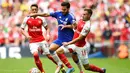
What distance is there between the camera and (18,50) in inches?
1155

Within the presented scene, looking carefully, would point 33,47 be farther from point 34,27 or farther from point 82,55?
point 82,55

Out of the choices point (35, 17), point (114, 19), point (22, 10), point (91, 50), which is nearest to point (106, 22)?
point (114, 19)

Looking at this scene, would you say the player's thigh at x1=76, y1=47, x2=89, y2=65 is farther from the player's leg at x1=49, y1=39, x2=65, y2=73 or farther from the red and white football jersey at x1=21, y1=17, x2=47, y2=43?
the red and white football jersey at x1=21, y1=17, x2=47, y2=43

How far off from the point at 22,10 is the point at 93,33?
4957 mm

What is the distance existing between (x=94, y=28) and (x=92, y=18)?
4.14 feet

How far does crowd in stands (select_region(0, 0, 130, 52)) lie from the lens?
30.3 meters

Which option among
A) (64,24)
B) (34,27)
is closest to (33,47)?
(34,27)

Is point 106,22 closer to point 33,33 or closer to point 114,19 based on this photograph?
point 114,19

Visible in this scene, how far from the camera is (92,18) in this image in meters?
32.3

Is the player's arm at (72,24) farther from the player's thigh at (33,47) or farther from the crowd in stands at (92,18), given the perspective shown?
the crowd in stands at (92,18)

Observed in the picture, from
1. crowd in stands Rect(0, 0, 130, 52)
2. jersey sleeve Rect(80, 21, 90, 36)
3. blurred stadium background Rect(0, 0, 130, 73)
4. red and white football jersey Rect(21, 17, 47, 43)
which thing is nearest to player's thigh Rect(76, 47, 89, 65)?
jersey sleeve Rect(80, 21, 90, 36)

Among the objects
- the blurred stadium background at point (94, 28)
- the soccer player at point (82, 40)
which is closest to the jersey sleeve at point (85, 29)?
the soccer player at point (82, 40)

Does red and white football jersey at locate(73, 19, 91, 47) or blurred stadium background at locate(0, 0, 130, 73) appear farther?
blurred stadium background at locate(0, 0, 130, 73)

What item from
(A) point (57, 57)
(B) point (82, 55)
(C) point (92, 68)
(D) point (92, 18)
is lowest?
(D) point (92, 18)
